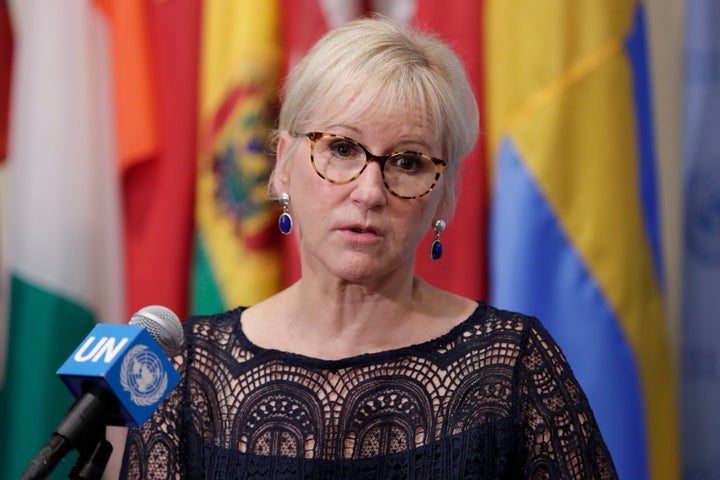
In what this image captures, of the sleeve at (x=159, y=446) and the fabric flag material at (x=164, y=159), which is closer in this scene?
the sleeve at (x=159, y=446)

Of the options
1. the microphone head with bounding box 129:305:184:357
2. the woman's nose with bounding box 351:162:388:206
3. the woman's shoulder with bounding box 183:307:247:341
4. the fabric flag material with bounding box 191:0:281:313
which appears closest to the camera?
the microphone head with bounding box 129:305:184:357

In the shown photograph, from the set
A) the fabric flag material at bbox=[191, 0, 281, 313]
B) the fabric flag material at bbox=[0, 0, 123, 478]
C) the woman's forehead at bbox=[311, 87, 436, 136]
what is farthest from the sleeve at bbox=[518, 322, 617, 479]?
the fabric flag material at bbox=[0, 0, 123, 478]

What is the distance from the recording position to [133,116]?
2492 mm

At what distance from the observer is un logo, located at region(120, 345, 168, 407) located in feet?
3.51

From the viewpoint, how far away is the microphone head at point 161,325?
1188 millimetres

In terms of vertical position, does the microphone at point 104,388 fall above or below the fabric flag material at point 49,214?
below

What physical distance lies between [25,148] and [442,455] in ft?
4.78

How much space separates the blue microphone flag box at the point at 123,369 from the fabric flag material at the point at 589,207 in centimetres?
132

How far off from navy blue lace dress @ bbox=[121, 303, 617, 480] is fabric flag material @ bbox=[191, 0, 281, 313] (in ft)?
2.63

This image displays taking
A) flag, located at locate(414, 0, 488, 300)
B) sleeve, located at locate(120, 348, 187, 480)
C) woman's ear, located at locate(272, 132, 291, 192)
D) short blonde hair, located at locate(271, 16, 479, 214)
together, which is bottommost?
sleeve, located at locate(120, 348, 187, 480)

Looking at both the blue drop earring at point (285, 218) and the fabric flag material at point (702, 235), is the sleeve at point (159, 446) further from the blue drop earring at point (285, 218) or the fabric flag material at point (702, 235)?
the fabric flag material at point (702, 235)

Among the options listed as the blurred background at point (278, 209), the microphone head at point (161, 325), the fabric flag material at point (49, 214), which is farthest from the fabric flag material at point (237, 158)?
the microphone head at point (161, 325)

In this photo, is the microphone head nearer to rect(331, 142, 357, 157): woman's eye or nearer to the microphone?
the microphone

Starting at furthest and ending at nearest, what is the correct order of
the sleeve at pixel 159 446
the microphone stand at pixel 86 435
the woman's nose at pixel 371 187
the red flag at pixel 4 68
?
the red flag at pixel 4 68 → the sleeve at pixel 159 446 → the woman's nose at pixel 371 187 → the microphone stand at pixel 86 435
